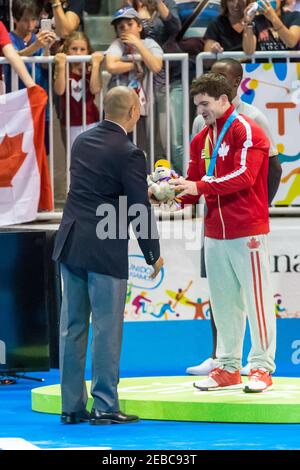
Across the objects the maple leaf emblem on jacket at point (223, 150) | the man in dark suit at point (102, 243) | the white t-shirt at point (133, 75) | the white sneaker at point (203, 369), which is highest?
the white t-shirt at point (133, 75)

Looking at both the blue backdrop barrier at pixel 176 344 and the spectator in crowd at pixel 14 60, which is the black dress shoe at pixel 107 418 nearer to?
the blue backdrop barrier at pixel 176 344

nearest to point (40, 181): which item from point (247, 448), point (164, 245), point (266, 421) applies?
point (164, 245)

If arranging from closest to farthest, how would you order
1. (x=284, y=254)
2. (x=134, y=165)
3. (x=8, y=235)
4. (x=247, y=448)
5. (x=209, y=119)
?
(x=247, y=448), (x=134, y=165), (x=209, y=119), (x=8, y=235), (x=284, y=254)

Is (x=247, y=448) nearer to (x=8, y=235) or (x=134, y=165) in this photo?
(x=134, y=165)

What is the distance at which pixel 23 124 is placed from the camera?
11656 mm

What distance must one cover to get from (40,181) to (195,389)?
3339mm

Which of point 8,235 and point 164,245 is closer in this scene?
point 8,235

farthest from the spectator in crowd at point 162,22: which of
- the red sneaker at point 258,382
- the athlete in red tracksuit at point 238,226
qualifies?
the red sneaker at point 258,382

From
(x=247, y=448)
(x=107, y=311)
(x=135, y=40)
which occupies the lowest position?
(x=247, y=448)

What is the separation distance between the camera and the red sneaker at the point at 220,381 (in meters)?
9.12

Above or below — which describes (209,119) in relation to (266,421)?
above

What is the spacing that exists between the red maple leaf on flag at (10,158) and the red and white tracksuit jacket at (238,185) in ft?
9.99

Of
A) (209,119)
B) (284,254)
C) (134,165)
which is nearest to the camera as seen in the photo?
(134,165)

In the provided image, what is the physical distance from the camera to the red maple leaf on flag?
11617mm
